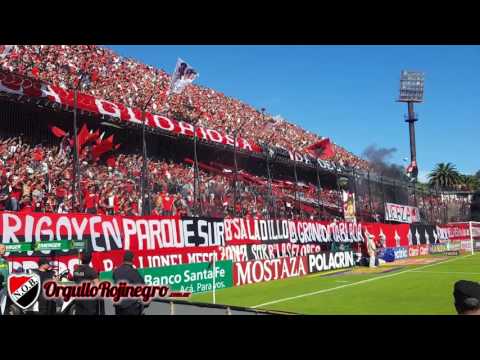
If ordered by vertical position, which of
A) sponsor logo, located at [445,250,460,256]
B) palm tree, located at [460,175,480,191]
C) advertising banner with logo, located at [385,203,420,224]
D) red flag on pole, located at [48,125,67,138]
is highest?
palm tree, located at [460,175,480,191]

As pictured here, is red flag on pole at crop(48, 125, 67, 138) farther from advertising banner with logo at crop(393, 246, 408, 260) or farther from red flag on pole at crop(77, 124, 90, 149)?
advertising banner with logo at crop(393, 246, 408, 260)

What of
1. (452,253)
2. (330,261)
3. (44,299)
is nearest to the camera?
(44,299)

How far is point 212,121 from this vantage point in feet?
120

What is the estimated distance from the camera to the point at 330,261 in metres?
30.1

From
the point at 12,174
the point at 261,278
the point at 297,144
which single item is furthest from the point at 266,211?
the point at 297,144

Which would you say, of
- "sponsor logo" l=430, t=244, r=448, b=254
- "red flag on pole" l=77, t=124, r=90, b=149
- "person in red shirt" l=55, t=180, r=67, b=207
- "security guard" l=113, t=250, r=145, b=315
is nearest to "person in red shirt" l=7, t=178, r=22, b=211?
"person in red shirt" l=55, t=180, r=67, b=207

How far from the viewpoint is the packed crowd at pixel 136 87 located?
925 inches

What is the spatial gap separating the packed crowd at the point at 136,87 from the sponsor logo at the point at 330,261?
31.8ft

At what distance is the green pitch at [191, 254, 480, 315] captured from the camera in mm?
14844

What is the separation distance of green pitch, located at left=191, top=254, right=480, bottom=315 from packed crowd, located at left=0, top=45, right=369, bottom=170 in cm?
1238

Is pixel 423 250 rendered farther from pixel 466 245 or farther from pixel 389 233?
pixel 466 245

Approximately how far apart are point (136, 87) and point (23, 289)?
24.0 metres

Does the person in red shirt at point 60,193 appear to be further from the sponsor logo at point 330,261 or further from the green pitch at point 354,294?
the sponsor logo at point 330,261

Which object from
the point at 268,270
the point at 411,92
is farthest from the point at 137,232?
the point at 411,92
